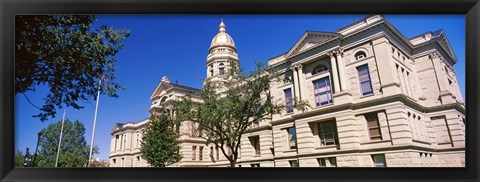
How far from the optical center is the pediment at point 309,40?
945cm

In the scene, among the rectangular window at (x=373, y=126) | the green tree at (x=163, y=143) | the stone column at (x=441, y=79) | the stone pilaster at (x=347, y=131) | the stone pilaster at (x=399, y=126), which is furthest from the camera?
the green tree at (x=163, y=143)

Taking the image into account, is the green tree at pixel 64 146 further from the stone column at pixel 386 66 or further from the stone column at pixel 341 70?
the stone column at pixel 386 66

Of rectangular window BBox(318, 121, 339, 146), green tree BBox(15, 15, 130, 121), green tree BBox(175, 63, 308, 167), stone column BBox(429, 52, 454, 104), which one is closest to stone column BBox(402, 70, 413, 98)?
stone column BBox(429, 52, 454, 104)

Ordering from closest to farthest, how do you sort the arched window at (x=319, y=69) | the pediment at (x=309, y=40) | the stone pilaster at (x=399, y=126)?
the stone pilaster at (x=399, y=126) < the pediment at (x=309, y=40) < the arched window at (x=319, y=69)

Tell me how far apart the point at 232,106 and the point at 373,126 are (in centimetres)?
447

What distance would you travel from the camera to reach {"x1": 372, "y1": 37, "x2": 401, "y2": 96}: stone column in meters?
8.28

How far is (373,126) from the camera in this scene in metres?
8.77

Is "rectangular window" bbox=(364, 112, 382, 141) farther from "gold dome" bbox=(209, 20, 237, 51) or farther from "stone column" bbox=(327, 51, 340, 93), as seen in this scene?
Answer: "gold dome" bbox=(209, 20, 237, 51)

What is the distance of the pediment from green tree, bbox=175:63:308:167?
1.59 metres

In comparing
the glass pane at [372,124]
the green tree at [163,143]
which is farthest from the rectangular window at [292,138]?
the green tree at [163,143]

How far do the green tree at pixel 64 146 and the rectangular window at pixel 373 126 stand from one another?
309 inches

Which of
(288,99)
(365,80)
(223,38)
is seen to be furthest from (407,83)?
(223,38)
